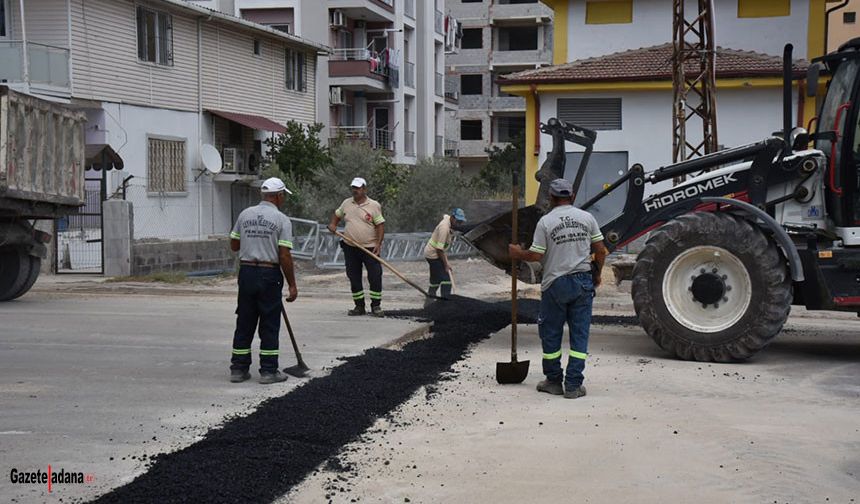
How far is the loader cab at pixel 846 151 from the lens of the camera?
10.5 m

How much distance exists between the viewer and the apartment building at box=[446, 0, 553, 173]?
60156 mm

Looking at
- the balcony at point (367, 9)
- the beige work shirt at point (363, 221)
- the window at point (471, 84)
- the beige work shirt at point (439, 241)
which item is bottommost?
the beige work shirt at point (439, 241)

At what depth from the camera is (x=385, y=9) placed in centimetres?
4547

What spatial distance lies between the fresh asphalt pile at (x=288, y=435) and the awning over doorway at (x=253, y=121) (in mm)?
20107

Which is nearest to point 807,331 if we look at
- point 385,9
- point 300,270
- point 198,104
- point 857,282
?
point 857,282

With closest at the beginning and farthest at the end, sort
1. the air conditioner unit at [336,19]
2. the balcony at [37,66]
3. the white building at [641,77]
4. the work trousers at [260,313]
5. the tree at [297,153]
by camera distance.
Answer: the work trousers at [260,313] < the balcony at [37,66] < the white building at [641,77] < the tree at [297,153] < the air conditioner unit at [336,19]

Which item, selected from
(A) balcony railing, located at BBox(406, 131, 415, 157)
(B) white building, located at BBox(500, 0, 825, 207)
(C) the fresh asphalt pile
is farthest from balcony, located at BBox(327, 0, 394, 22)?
(C) the fresh asphalt pile

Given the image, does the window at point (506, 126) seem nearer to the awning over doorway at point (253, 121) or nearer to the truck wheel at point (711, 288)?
the awning over doorway at point (253, 121)

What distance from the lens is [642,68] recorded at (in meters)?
24.3

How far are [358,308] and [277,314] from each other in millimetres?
5172

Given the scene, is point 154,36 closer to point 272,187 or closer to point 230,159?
point 230,159

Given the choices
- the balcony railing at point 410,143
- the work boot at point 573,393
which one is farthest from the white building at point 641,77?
the balcony railing at point 410,143

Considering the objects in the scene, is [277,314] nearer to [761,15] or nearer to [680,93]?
[680,93]

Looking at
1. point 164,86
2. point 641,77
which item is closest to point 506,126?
point 164,86
